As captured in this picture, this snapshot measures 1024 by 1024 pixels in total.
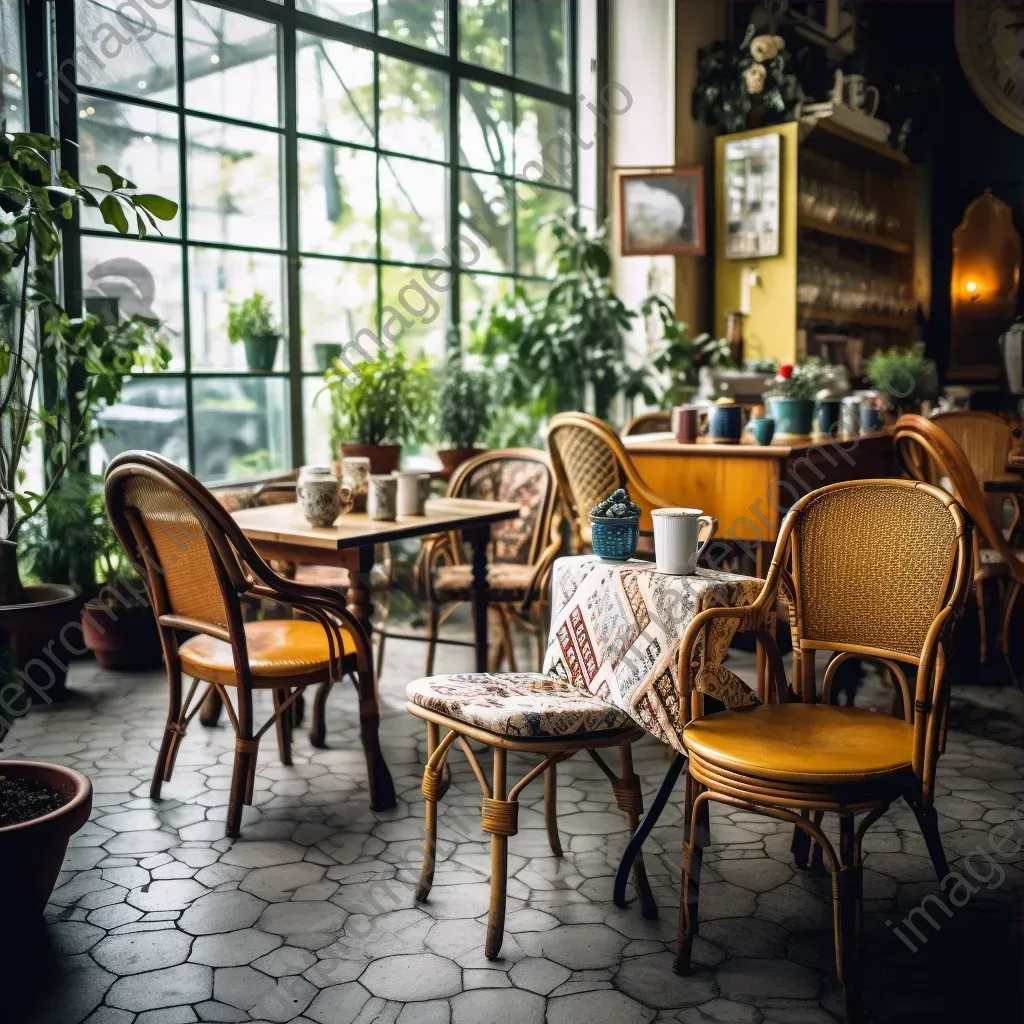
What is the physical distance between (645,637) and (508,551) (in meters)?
2.11

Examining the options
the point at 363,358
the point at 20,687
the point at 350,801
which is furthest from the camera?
the point at 363,358

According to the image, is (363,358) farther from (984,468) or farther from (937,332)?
(937,332)

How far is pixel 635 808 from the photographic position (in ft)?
7.69

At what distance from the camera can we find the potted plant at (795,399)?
407 centimetres

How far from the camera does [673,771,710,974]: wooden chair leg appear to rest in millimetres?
2045

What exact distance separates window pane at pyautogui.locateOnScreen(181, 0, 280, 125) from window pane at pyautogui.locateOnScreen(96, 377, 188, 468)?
1.18 m

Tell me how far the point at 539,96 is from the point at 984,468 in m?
3.18

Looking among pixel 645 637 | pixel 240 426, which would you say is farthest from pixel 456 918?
pixel 240 426

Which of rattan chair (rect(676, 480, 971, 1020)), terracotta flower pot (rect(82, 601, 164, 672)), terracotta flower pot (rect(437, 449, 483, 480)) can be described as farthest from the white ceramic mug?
terracotta flower pot (rect(437, 449, 483, 480))

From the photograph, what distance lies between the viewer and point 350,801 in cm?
301

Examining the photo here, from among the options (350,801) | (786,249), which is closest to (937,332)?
(786,249)

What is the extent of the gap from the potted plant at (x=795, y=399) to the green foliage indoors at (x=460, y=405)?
164 cm

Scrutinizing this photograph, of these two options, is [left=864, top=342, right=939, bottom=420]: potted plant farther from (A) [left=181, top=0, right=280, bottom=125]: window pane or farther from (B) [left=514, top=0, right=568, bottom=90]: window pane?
(A) [left=181, top=0, right=280, bottom=125]: window pane

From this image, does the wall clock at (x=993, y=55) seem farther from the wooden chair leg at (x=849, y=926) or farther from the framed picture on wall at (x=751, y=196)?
the wooden chair leg at (x=849, y=926)
